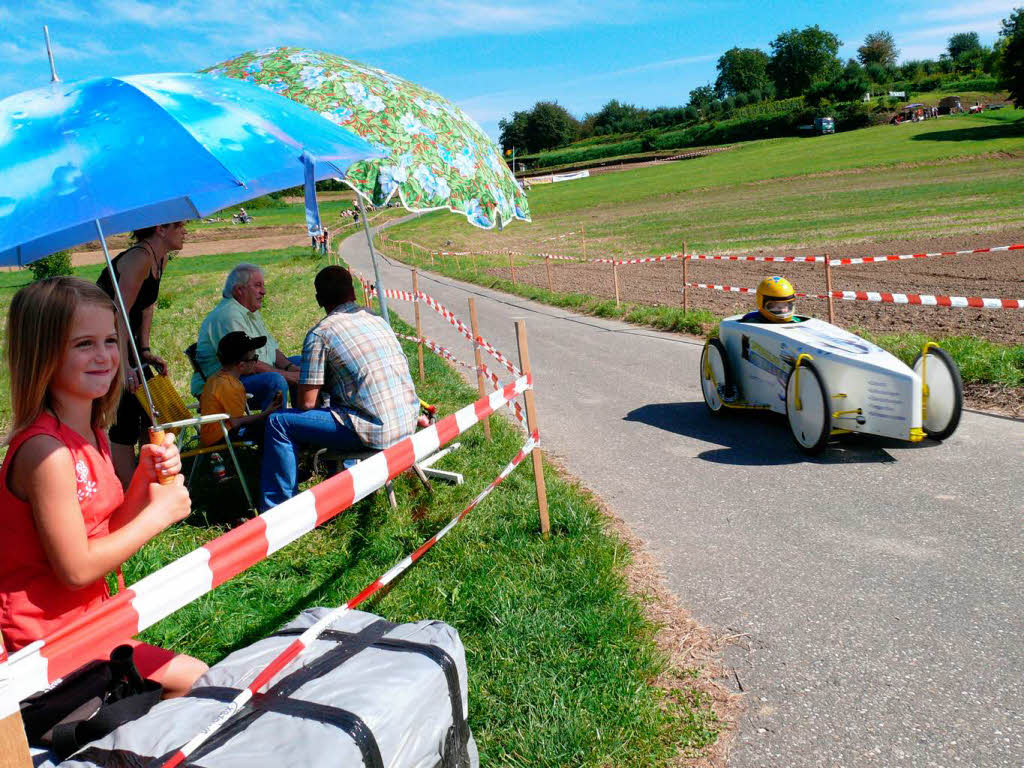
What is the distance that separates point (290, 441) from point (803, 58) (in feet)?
464

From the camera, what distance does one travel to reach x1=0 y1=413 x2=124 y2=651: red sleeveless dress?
7.61ft

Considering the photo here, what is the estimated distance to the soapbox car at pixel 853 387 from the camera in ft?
18.7

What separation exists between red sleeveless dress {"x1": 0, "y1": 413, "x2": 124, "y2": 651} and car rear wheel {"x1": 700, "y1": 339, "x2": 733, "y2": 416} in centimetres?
564

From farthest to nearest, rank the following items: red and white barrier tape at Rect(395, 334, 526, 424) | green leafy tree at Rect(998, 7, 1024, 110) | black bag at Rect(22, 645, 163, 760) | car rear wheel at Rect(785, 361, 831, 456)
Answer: green leafy tree at Rect(998, 7, 1024, 110) → red and white barrier tape at Rect(395, 334, 526, 424) → car rear wheel at Rect(785, 361, 831, 456) → black bag at Rect(22, 645, 163, 760)

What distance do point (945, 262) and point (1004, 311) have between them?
7.42 m

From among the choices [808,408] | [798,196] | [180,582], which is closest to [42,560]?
[180,582]

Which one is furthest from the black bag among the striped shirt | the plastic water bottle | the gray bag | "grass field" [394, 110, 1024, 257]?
"grass field" [394, 110, 1024, 257]

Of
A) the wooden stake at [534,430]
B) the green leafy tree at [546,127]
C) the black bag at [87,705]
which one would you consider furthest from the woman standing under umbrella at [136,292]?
the green leafy tree at [546,127]

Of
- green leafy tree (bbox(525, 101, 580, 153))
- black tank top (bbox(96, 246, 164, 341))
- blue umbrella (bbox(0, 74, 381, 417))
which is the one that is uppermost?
green leafy tree (bbox(525, 101, 580, 153))

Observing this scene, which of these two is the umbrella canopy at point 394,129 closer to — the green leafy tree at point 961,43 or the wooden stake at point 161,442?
the wooden stake at point 161,442

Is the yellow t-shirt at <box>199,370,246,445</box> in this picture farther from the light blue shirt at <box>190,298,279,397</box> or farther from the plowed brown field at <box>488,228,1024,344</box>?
the plowed brown field at <box>488,228,1024,344</box>

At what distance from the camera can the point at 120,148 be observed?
9.00 ft

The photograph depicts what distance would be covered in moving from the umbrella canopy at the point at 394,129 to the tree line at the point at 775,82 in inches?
3497

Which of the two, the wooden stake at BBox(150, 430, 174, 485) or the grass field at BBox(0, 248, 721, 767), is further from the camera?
the grass field at BBox(0, 248, 721, 767)
